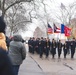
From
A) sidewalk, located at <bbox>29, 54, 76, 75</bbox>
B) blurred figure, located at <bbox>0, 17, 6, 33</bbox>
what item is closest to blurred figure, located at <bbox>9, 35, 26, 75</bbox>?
blurred figure, located at <bbox>0, 17, 6, 33</bbox>

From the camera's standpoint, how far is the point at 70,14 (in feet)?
230

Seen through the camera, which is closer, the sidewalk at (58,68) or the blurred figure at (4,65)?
the blurred figure at (4,65)

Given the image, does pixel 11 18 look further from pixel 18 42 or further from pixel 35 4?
pixel 18 42

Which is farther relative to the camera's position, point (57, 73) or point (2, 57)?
point (57, 73)

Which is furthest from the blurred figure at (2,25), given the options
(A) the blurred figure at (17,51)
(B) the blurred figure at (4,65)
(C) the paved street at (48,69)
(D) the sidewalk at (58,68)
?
(D) the sidewalk at (58,68)

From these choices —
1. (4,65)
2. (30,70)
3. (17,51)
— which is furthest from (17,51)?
(30,70)

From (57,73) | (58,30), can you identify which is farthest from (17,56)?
(58,30)

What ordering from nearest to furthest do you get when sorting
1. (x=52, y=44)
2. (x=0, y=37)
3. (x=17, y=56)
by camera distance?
(x=0, y=37), (x=17, y=56), (x=52, y=44)

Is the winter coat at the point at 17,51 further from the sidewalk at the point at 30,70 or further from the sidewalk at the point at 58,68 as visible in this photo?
the sidewalk at the point at 58,68

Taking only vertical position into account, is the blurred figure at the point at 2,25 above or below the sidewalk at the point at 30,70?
above

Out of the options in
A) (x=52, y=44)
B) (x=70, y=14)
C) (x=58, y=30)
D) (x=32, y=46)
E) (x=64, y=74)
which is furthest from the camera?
(x=70, y=14)

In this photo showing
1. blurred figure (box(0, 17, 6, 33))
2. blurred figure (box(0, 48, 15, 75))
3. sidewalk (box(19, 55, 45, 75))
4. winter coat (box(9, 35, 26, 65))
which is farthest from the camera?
sidewalk (box(19, 55, 45, 75))

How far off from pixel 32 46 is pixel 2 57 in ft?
120

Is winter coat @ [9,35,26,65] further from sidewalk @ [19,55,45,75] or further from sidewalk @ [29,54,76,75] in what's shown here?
sidewalk @ [29,54,76,75]
